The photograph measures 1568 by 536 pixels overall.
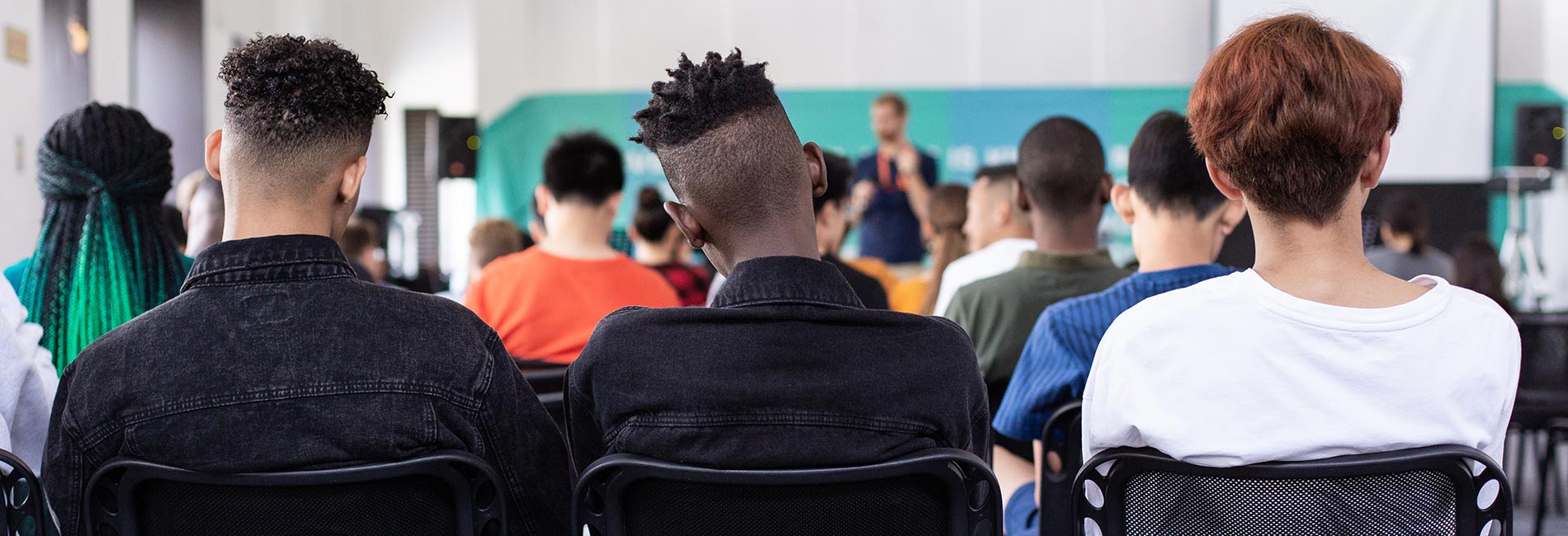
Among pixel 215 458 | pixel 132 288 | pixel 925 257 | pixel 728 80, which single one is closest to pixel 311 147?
pixel 215 458

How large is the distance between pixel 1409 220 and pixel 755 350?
485cm

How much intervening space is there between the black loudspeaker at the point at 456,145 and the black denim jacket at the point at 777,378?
7952 mm

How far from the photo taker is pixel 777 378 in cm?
117

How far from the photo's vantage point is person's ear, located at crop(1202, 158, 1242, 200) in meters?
1.23

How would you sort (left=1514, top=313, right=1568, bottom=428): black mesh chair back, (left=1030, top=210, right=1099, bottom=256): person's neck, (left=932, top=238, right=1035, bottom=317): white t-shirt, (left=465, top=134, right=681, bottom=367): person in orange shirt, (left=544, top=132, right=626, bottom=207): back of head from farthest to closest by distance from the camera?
(left=1514, top=313, right=1568, bottom=428): black mesh chair back
(left=544, top=132, right=626, bottom=207): back of head
(left=932, top=238, right=1035, bottom=317): white t-shirt
(left=465, top=134, right=681, bottom=367): person in orange shirt
(left=1030, top=210, right=1099, bottom=256): person's neck

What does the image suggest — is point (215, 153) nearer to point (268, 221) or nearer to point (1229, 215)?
point (268, 221)

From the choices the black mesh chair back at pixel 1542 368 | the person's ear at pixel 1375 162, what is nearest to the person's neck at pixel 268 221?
the person's ear at pixel 1375 162

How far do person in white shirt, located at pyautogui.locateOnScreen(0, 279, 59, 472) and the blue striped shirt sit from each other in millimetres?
1343

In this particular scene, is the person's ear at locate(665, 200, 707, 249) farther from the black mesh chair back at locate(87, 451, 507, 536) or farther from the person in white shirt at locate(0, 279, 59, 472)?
the person in white shirt at locate(0, 279, 59, 472)

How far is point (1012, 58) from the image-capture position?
997 cm

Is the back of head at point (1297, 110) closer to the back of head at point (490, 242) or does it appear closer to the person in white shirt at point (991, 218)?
the person in white shirt at point (991, 218)

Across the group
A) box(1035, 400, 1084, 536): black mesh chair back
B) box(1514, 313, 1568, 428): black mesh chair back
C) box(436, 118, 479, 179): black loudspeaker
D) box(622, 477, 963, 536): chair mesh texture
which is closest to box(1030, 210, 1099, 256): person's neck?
box(1035, 400, 1084, 536): black mesh chair back

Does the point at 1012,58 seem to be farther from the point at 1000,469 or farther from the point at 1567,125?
the point at 1000,469

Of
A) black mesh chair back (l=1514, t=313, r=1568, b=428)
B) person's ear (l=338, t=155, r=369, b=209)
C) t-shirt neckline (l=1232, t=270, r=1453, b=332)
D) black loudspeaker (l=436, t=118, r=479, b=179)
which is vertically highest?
black loudspeaker (l=436, t=118, r=479, b=179)
